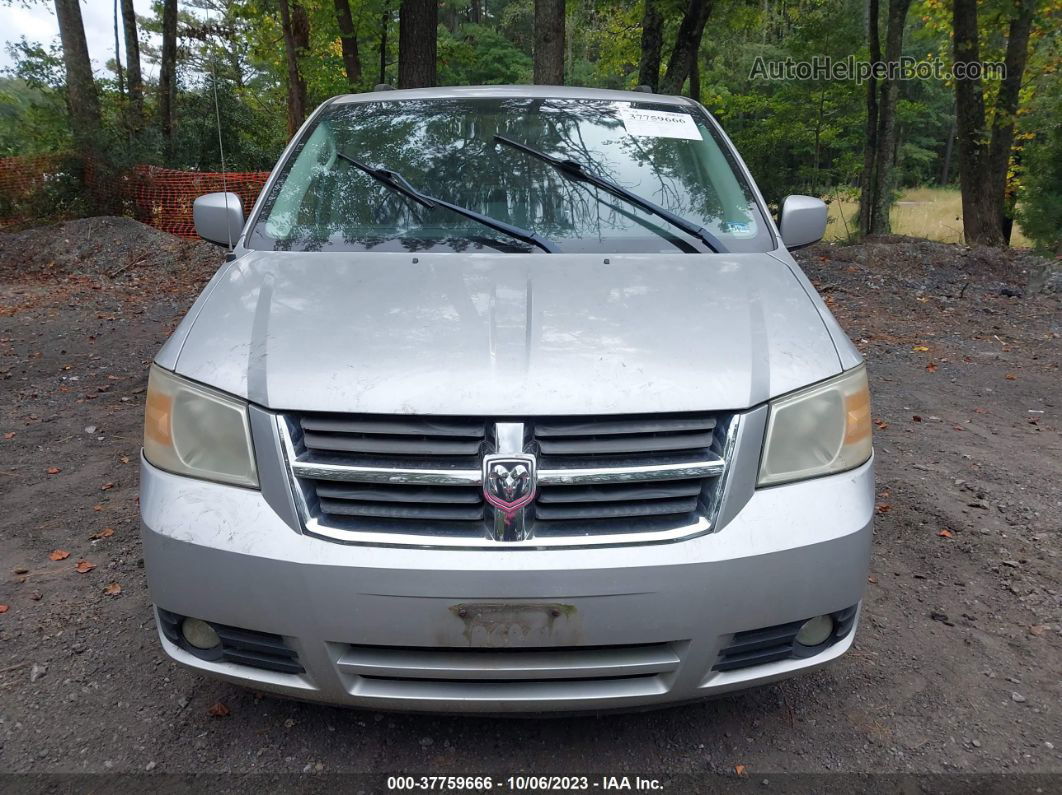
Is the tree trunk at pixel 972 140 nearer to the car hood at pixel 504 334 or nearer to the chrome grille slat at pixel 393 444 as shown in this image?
the car hood at pixel 504 334

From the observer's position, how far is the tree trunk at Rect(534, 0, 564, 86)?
9734mm

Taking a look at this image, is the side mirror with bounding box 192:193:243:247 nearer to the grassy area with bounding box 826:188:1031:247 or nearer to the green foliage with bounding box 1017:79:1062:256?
the green foliage with bounding box 1017:79:1062:256

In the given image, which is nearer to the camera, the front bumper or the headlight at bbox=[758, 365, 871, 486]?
the front bumper

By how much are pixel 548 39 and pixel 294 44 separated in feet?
33.9

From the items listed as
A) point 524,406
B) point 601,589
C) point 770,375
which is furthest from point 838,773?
point 524,406

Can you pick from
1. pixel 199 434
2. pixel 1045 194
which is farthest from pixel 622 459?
pixel 1045 194

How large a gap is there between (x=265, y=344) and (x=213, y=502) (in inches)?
17.9

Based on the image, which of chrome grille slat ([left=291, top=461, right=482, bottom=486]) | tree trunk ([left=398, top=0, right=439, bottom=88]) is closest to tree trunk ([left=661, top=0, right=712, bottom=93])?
tree trunk ([left=398, top=0, right=439, bottom=88])

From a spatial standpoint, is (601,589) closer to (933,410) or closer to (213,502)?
(213,502)

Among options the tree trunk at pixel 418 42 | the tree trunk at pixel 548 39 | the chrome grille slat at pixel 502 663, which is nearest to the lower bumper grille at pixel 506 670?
the chrome grille slat at pixel 502 663

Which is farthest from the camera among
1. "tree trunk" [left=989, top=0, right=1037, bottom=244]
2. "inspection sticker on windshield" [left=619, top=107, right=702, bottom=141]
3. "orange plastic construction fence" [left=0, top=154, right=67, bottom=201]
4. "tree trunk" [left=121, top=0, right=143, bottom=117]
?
"tree trunk" [left=121, top=0, right=143, bottom=117]

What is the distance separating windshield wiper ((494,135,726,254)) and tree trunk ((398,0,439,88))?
Result: 8287mm

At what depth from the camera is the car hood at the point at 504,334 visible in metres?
2.04

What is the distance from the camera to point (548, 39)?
32.0 ft
